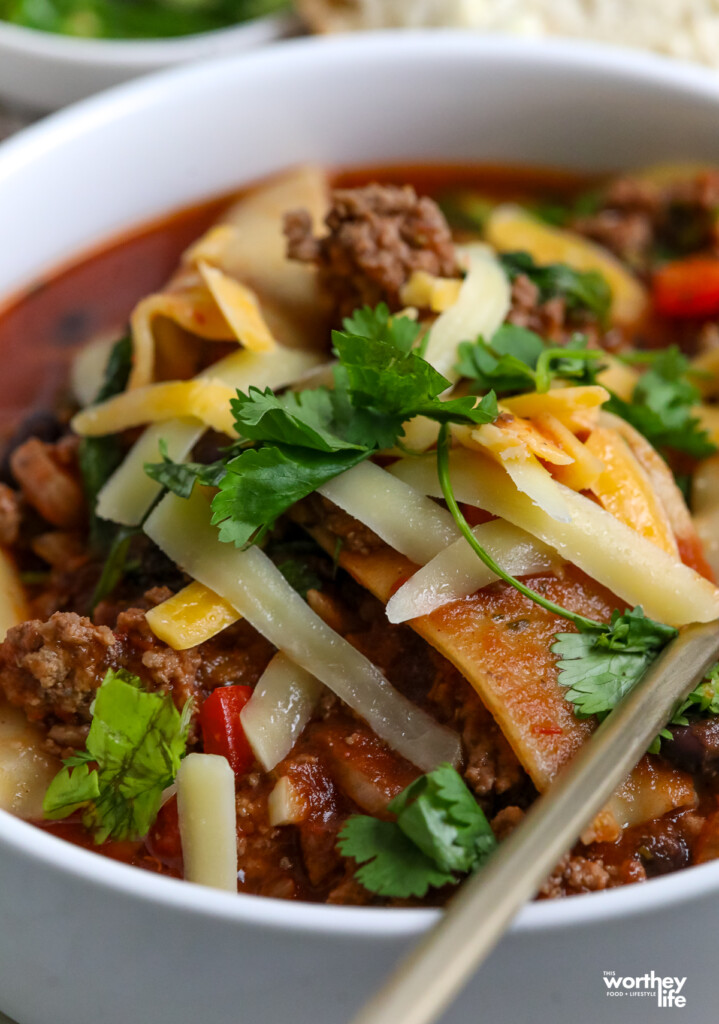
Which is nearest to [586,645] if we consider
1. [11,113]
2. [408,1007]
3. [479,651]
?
[479,651]

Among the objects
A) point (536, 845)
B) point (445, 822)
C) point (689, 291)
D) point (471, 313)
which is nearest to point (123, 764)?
point (445, 822)

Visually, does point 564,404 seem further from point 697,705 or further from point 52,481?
point 52,481

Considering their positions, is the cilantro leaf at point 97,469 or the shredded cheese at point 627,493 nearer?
the shredded cheese at point 627,493

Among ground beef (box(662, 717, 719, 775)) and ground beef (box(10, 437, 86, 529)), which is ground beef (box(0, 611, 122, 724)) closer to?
ground beef (box(10, 437, 86, 529))

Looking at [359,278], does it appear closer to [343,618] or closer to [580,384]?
[580,384]

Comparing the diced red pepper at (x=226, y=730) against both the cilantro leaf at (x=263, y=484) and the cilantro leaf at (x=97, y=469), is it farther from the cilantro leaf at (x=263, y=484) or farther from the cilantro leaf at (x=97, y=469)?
the cilantro leaf at (x=97, y=469)

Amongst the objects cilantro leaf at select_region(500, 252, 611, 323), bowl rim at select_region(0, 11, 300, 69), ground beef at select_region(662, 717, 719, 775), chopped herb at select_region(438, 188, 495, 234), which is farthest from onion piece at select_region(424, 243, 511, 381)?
bowl rim at select_region(0, 11, 300, 69)

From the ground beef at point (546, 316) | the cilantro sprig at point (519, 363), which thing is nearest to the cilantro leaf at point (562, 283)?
the ground beef at point (546, 316)

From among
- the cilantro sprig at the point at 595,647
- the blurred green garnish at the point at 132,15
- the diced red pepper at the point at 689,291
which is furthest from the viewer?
the blurred green garnish at the point at 132,15
